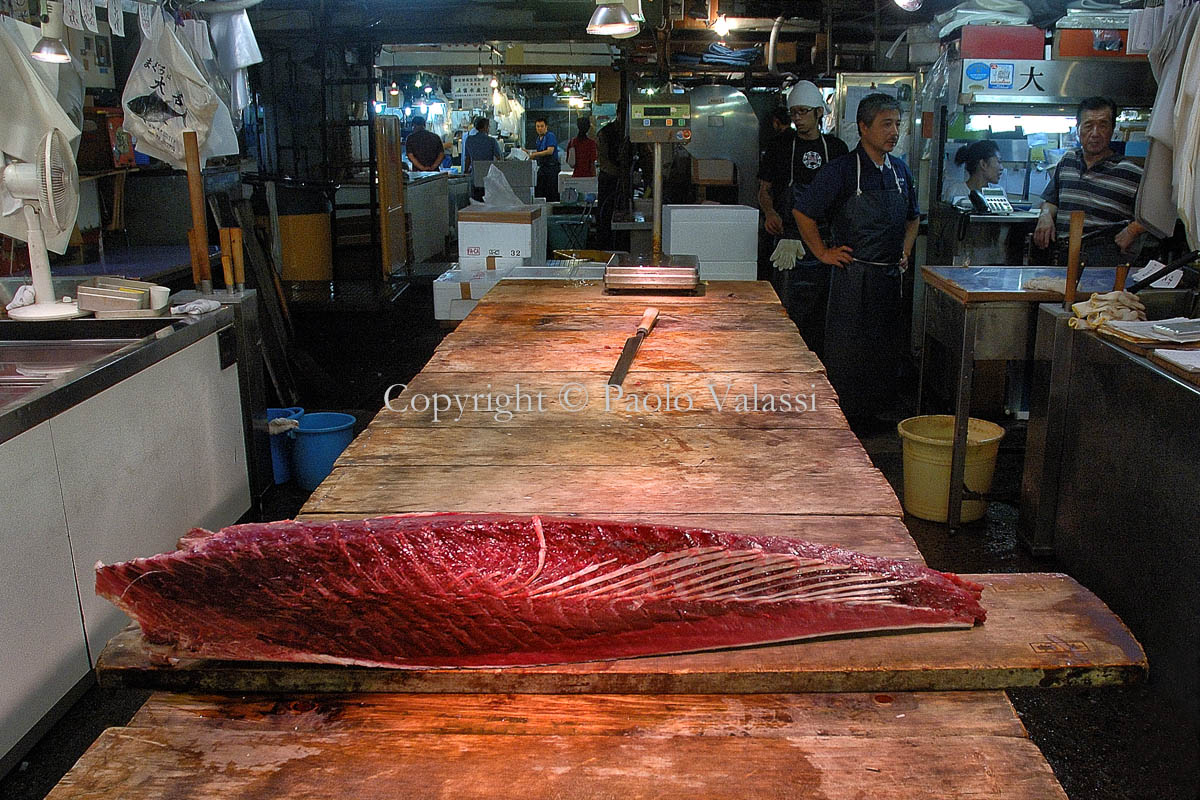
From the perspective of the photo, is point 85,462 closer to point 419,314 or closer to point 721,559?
point 721,559

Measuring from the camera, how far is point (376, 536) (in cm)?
141

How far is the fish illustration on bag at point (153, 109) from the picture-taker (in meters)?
4.61

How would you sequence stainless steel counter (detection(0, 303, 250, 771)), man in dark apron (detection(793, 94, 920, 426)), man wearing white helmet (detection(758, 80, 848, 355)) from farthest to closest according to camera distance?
man wearing white helmet (detection(758, 80, 848, 355)), man in dark apron (detection(793, 94, 920, 426)), stainless steel counter (detection(0, 303, 250, 771))

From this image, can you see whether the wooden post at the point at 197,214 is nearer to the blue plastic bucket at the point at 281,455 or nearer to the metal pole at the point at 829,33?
the blue plastic bucket at the point at 281,455

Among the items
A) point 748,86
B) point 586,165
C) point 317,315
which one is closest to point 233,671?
point 317,315

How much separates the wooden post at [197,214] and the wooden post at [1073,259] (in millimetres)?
3498

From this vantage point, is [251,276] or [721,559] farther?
[251,276]

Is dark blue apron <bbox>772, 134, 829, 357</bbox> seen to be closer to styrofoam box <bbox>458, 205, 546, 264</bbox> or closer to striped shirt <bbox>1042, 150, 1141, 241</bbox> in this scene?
striped shirt <bbox>1042, 150, 1141, 241</bbox>

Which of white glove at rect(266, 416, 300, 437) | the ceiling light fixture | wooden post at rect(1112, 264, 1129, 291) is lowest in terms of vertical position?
white glove at rect(266, 416, 300, 437)

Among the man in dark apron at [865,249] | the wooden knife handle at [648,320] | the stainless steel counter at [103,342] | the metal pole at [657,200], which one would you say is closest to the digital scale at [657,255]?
the metal pole at [657,200]

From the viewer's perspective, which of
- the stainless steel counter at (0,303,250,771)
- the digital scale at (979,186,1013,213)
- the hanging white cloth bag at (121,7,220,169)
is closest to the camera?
the stainless steel counter at (0,303,250,771)

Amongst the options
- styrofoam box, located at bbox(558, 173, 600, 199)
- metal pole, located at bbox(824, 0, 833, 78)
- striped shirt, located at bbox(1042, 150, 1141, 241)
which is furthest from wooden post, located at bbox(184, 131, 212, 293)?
styrofoam box, located at bbox(558, 173, 600, 199)

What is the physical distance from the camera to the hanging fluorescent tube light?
3703 mm

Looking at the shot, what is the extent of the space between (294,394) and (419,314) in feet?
10.3
